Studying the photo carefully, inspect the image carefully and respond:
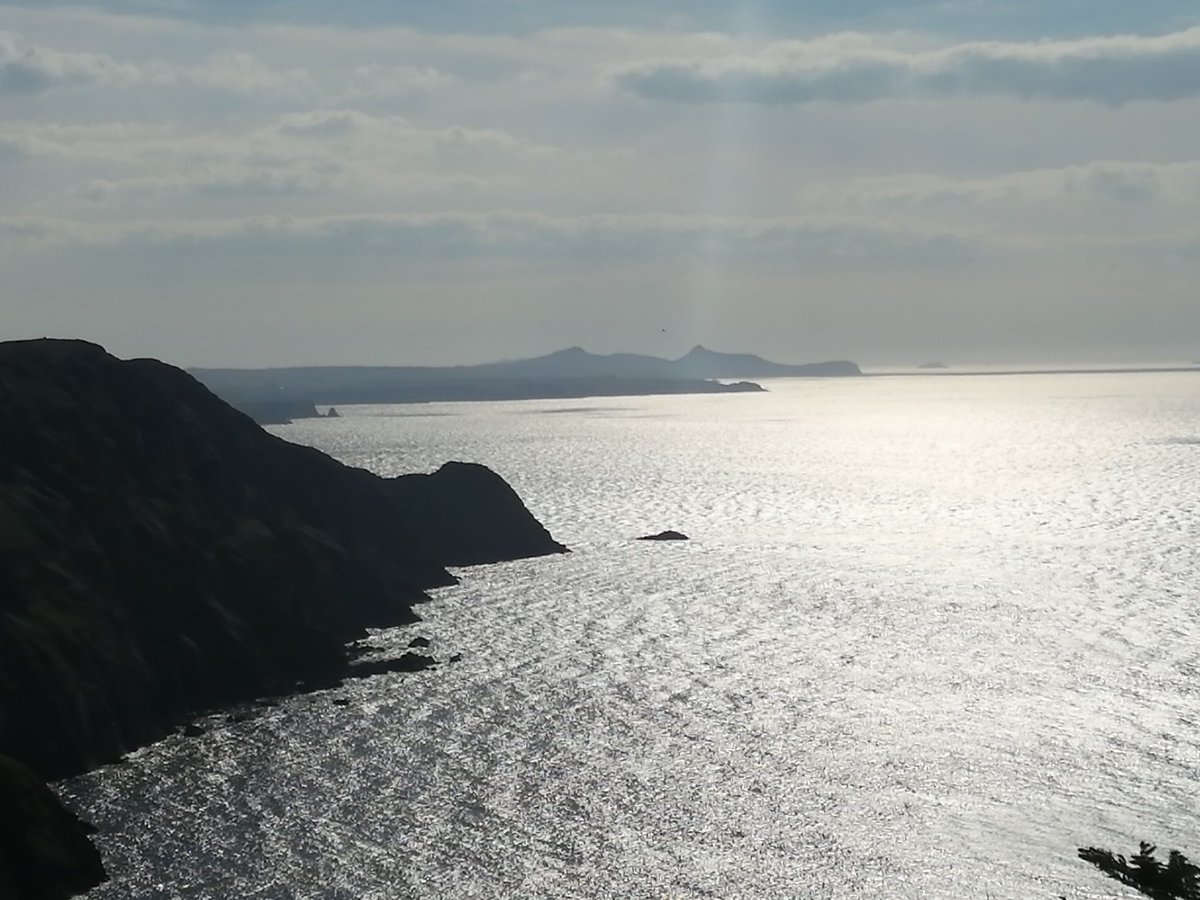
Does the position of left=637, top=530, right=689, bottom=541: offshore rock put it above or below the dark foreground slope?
below

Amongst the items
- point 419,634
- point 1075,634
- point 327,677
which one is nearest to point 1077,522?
point 1075,634

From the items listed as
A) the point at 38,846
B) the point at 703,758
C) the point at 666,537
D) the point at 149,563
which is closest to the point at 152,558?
the point at 149,563

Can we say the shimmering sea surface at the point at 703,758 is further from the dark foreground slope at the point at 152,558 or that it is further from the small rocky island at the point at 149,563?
the dark foreground slope at the point at 152,558

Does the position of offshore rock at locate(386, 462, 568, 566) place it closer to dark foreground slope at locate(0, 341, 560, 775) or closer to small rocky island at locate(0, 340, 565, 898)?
small rocky island at locate(0, 340, 565, 898)

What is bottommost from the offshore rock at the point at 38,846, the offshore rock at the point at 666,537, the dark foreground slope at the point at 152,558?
the offshore rock at the point at 666,537

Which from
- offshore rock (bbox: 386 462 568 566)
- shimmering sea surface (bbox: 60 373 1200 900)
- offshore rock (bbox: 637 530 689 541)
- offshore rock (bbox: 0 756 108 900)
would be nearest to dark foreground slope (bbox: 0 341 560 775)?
shimmering sea surface (bbox: 60 373 1200 900)

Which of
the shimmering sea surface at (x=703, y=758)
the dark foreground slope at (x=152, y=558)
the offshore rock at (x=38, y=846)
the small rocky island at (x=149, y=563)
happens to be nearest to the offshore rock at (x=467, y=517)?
the small rocky island at (x=149, y=563)
